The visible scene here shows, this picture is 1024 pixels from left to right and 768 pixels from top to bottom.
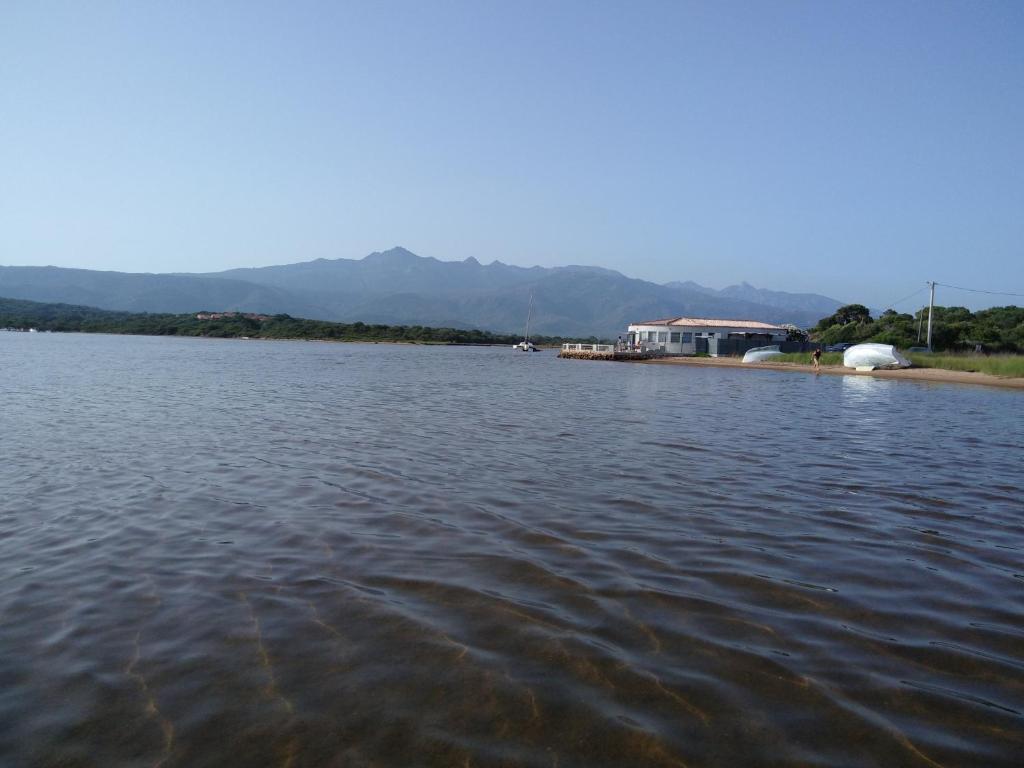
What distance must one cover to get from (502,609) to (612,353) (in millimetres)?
70360

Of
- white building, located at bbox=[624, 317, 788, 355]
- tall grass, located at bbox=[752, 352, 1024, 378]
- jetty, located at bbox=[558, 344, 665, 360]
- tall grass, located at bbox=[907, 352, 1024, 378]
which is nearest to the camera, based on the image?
tall grass, located at bbox=[907, 352, 1024, 378]

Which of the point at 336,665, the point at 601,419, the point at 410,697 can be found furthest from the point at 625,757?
the point at 601,419

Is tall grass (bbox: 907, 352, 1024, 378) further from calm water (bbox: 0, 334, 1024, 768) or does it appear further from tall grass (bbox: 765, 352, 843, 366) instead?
calm water (bbox: 0, 334, 1024, 768)

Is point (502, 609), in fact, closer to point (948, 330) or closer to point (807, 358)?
point (807, 358)

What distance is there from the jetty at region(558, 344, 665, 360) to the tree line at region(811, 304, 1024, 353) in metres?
22.2

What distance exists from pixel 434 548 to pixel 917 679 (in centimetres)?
409

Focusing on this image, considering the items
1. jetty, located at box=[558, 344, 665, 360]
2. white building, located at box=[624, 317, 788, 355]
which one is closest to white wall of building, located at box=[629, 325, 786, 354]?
white building, located at box=[624, 317, 788, 355]

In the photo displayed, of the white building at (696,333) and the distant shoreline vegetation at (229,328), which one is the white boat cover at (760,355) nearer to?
the white building at (696,333)

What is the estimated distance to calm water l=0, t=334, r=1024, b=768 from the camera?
3549 millimetres

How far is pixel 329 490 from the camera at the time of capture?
350 inches

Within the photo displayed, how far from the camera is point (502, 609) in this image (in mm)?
5137

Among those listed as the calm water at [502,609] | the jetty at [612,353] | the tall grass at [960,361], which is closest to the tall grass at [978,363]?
the tall grass at [960,361]

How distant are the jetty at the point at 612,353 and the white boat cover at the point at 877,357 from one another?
26.8 m

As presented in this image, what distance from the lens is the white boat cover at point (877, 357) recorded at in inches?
1837
